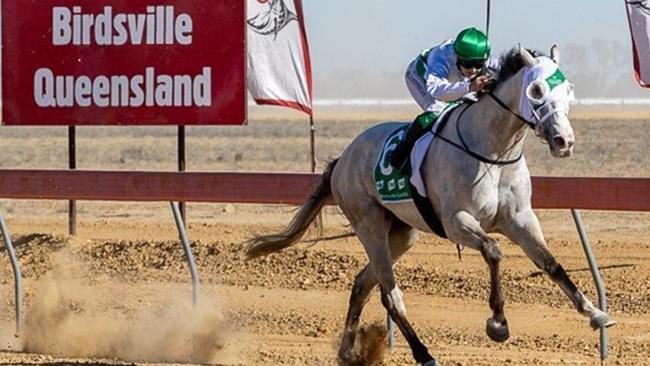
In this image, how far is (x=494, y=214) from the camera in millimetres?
8812

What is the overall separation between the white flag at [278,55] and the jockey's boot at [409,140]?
539 cm

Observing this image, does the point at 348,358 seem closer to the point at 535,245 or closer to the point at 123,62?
the point at 535,245

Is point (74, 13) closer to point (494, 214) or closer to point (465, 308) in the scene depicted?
point (465, 308)

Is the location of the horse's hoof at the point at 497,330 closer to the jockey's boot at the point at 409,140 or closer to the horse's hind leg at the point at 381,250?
the horse's hind leg at the point at 381,250

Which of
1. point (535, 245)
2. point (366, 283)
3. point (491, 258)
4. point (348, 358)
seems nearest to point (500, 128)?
point (535, 245)

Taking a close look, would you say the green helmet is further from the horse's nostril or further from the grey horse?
the horse's nostril

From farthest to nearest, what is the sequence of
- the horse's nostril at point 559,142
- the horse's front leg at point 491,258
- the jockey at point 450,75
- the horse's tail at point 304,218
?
the horse's tail at point 304,218 < the jockey at point 450,75 < the horse's front leg at point 491,258 < the horse's nostril at point 559,142

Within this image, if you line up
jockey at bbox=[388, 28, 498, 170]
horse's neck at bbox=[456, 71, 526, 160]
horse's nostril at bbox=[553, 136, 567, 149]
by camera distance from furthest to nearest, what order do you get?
jockey at bbox=[388, 28, 498, 170]
horse's neck at bbox=[456, 71, 526, 160]
horse's nostril at bbox=[553, 136, 567, 149]

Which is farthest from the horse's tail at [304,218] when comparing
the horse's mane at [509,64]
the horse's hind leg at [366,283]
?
the horse's mane at [509,64]

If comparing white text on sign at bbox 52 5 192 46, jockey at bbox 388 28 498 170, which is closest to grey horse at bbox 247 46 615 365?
jockey at bbox 388 28 498 170

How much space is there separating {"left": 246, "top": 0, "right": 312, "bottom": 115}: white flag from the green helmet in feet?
18.3

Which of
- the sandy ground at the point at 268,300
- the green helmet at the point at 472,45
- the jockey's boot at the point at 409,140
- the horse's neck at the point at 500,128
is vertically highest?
the green helmet at the point at 472,45

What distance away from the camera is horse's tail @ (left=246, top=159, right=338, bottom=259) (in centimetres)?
1044

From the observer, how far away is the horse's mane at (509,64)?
8.78 meters
